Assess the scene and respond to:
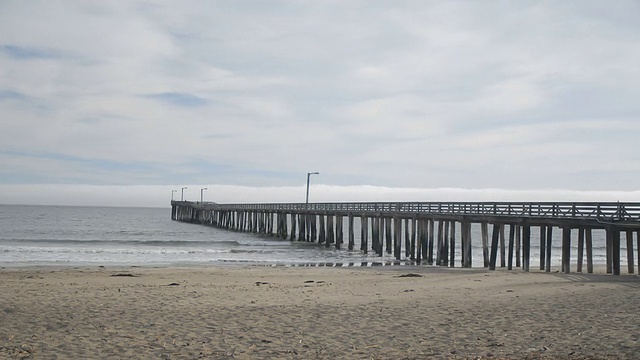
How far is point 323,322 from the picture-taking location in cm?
1124

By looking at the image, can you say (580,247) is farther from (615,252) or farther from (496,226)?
(496,226)

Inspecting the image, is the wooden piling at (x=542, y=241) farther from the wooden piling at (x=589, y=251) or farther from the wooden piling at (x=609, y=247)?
the wooden piling at (x=609, y=247)

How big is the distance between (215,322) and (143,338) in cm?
155

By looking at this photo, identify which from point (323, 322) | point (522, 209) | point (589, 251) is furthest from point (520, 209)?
point (323, 322)

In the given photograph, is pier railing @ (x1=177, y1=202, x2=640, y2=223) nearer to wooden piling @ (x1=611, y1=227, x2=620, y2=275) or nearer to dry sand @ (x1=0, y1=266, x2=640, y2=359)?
wooden piling @ (x1=611, y1=227, x2=620, y2=275)

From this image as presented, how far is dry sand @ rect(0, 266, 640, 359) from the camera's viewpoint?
363 inches

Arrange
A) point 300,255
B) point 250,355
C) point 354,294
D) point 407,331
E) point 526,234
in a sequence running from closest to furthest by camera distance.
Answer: point 250,355, point 407,331, point 354,294, point 526,234, point 300,255

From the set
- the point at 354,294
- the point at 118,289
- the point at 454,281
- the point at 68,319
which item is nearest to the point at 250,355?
the point at 68,319

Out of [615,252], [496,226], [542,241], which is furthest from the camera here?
[496,226]

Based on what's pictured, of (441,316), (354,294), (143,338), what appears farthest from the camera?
(354,294)

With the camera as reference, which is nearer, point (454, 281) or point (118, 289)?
point (118, 289)

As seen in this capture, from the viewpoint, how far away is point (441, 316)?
11.8 meters

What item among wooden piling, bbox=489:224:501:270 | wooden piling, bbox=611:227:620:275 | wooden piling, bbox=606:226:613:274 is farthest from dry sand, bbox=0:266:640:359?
wooden piling, bbox=489:224:501:270

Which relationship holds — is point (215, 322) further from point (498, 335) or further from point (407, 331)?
point (498, 335)
